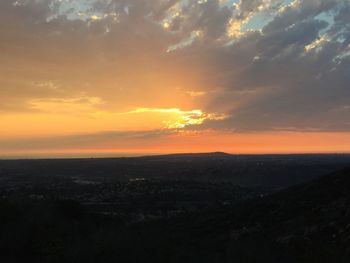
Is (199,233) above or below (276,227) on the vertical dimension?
below

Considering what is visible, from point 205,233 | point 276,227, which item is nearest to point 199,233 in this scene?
point 205,233

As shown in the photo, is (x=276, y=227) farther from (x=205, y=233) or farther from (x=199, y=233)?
(x=199, y=233)

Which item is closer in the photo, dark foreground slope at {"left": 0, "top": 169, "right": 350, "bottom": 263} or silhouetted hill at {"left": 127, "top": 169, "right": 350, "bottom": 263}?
dark foreground slope at {"left": 0, "top": 169, "right": 350, "bottom": 263}

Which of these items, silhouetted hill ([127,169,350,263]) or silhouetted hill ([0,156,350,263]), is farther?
silhouetted hill ([127,169,350,263])

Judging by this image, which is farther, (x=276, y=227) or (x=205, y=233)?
(x=205, y=233)

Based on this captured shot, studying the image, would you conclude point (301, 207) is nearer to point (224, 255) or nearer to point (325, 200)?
point (325, 200)

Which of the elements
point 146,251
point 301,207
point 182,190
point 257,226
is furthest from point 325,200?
point 182,190

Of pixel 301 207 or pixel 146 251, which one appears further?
pixel 301 207

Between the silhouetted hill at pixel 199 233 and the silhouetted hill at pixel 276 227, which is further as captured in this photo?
the silhouetted hill at pixel 276 227
